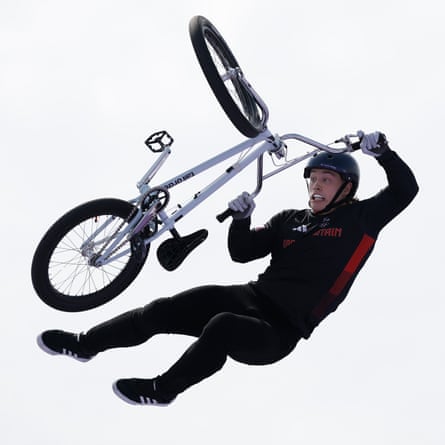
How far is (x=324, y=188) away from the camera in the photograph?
22.0 ft

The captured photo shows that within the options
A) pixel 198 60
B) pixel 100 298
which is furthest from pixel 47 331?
pixel 198 60

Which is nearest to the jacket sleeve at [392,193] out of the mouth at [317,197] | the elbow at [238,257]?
the mouth at [317,197]

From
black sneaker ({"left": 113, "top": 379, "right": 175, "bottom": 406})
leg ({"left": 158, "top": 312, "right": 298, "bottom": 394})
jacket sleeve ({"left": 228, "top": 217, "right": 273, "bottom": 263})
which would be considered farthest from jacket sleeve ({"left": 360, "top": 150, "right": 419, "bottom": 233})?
black sneaker ({"left": 113, "top": 379, "right": 175, "bottom": 406})

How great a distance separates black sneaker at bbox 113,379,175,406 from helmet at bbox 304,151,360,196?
83.5 inches

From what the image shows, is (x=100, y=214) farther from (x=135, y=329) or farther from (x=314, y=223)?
(x=314, y=223)

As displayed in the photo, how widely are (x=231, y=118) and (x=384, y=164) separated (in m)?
1.16

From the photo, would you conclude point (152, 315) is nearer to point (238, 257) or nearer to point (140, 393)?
point (140, 393)

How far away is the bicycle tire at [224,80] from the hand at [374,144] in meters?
0.81

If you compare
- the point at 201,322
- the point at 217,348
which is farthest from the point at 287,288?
the point at 217,348

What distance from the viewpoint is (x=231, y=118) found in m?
6.25

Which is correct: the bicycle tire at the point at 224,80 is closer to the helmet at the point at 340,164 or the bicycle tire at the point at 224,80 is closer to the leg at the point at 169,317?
the helmet at the point at 340,164

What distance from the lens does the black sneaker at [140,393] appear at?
19.3ft

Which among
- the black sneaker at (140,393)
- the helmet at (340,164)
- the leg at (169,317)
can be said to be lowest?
the black sneaker at (140,393)

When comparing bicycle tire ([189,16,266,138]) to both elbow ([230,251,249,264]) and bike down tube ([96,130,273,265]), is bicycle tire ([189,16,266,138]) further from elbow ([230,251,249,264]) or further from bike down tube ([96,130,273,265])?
elbow ([230,251,249,264])
